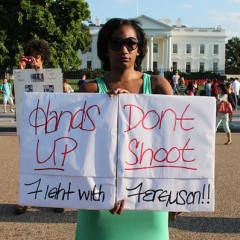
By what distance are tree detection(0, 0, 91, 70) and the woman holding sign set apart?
2815 centimetres

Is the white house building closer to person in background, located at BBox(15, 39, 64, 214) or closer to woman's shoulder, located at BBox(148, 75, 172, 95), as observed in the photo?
person in background, located at BBox(15, 39, 64, 214)

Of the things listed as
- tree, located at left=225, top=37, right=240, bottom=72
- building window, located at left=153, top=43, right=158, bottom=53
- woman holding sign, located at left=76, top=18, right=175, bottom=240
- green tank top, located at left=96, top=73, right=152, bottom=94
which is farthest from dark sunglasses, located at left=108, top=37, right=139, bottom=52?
tree, located at left=225, top=37, right=240, bottom=72

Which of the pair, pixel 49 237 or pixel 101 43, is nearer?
pixel 101 43

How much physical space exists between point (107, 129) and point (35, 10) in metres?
30.5

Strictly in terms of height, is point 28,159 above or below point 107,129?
A: below

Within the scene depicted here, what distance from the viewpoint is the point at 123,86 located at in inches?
91.3

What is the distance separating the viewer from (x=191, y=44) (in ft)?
387

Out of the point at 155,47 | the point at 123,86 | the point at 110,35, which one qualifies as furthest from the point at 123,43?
the point at 155,47

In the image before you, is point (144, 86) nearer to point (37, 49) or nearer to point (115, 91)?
point (115, 91)

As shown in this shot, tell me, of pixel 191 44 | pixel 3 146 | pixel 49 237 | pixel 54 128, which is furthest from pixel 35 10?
pixel 191 44

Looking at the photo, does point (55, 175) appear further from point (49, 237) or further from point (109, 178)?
point (49, 237)

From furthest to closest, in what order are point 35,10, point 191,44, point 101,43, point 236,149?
1. point 191,44
2. point 35,10
3. point 236,149
4. point 101,43

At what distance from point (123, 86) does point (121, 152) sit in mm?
327

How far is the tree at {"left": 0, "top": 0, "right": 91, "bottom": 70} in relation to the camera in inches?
1230
